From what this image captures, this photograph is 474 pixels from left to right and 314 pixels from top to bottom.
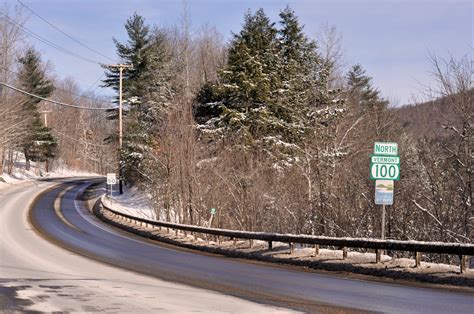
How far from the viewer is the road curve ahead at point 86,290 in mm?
8266

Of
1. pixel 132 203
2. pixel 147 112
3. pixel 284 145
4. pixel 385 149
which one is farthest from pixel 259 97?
pixel 385 149

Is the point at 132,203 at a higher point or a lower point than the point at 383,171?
lower

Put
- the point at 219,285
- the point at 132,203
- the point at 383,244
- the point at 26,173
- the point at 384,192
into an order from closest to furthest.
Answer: the point at 219,285, the point at 383,244, the point at 384,192, the point at 132,203, the point at 26,173

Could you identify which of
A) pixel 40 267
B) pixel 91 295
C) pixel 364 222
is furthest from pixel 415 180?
pixel 91 295

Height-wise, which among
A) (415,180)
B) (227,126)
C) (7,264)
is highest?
(227,126)

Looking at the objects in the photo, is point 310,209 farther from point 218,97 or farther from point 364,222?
point 218,97

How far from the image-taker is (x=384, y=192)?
13203 mm

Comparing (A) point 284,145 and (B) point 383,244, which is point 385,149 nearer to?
(B) point 383,244

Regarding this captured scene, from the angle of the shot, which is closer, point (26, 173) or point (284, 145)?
point (284, 145)

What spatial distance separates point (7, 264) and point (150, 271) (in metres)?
4.34

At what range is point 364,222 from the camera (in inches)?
960

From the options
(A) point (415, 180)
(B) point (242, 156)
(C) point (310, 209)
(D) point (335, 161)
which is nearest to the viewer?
(A) point (415, 180)

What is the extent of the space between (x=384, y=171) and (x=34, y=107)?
65078 millimetres

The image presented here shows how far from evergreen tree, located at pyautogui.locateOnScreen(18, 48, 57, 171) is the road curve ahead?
178ft
